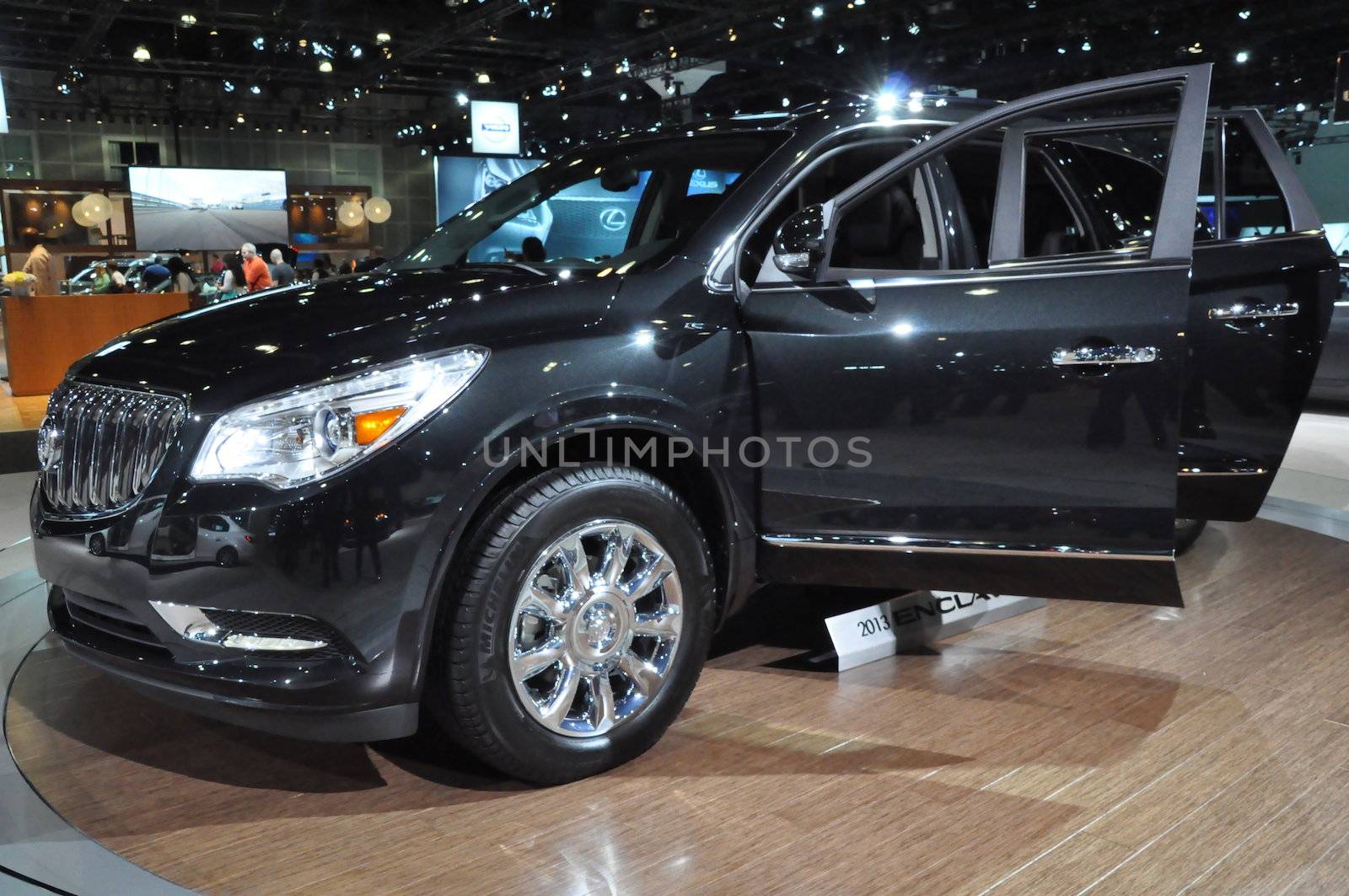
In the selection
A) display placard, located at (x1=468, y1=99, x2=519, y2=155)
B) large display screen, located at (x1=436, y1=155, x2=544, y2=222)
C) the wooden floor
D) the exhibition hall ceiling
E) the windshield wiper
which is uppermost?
the exhibition hall ceiling

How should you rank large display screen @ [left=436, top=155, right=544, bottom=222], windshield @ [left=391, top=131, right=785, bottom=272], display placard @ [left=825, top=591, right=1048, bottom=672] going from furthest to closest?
large display screen @ [left=436, top=155, right=544, bottom=222], display placard @ [left=825, top=591, right=1048, bottom=672], windshield @ [left=391, top=131, right=785, bottom=272]

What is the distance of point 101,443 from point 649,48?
15.7m

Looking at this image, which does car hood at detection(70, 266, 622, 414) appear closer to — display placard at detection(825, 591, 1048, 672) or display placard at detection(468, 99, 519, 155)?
display placard at detection(825, 591, 1048, 672)

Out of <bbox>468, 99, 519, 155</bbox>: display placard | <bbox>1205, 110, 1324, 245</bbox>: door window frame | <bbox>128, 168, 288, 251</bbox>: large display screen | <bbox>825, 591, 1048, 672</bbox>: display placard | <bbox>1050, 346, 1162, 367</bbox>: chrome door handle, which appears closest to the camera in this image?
<bbox>1050, 346, 1162, 367</bbox>: chrome door handle

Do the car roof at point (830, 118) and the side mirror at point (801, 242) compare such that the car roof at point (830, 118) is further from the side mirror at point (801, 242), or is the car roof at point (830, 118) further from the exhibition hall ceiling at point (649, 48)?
the exhibition hall ceiling at point (649, 48)

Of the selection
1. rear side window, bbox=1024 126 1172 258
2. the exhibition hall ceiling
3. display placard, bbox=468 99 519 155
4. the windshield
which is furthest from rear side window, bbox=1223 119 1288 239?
display placard, bbox=468 99 519 155

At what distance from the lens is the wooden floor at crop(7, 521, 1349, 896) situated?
2180mm

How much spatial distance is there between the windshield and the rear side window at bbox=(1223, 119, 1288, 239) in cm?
179

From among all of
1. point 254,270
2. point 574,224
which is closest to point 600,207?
point 574,224

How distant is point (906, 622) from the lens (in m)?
3.37

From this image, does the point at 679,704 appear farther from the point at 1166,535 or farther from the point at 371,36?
the point at 371,36

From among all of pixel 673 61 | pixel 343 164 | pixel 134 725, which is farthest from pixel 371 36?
pixel 134 725

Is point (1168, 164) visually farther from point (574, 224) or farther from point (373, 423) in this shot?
point (373, 423)

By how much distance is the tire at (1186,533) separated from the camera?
4.45 meters
